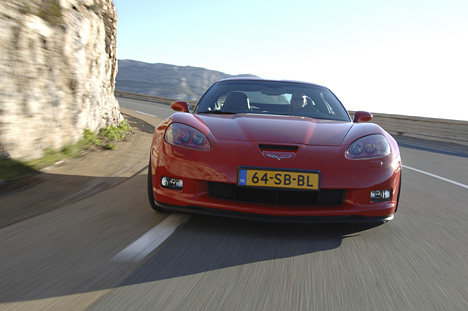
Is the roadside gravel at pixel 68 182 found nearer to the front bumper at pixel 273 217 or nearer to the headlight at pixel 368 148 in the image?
the front bumper at pixel 273 217

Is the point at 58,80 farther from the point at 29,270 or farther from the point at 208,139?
the point at 29,270

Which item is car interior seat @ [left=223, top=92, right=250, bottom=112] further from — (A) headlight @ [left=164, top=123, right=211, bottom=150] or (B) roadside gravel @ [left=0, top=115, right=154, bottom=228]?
→ (B) roadside gravel @ [left=0, top=115, right=154, bottom=228]

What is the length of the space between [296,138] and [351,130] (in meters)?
0.59

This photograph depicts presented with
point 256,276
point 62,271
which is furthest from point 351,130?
point 62,271

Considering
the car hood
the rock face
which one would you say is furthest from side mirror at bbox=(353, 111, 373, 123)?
the rock face

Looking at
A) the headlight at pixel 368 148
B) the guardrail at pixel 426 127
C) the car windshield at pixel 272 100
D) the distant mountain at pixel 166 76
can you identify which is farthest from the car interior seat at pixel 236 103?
the distant mountain at pixel 166 76

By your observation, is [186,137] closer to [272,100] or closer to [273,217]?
[273,217]

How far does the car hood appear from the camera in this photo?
3.46 meters

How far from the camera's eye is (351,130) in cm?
382

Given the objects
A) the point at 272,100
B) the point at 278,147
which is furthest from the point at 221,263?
the point at 272,100

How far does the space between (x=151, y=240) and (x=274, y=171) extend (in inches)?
36.6

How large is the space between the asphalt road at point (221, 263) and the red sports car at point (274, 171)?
0.67 ft

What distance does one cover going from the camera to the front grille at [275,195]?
129 inches

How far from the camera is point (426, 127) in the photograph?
1703 cm
